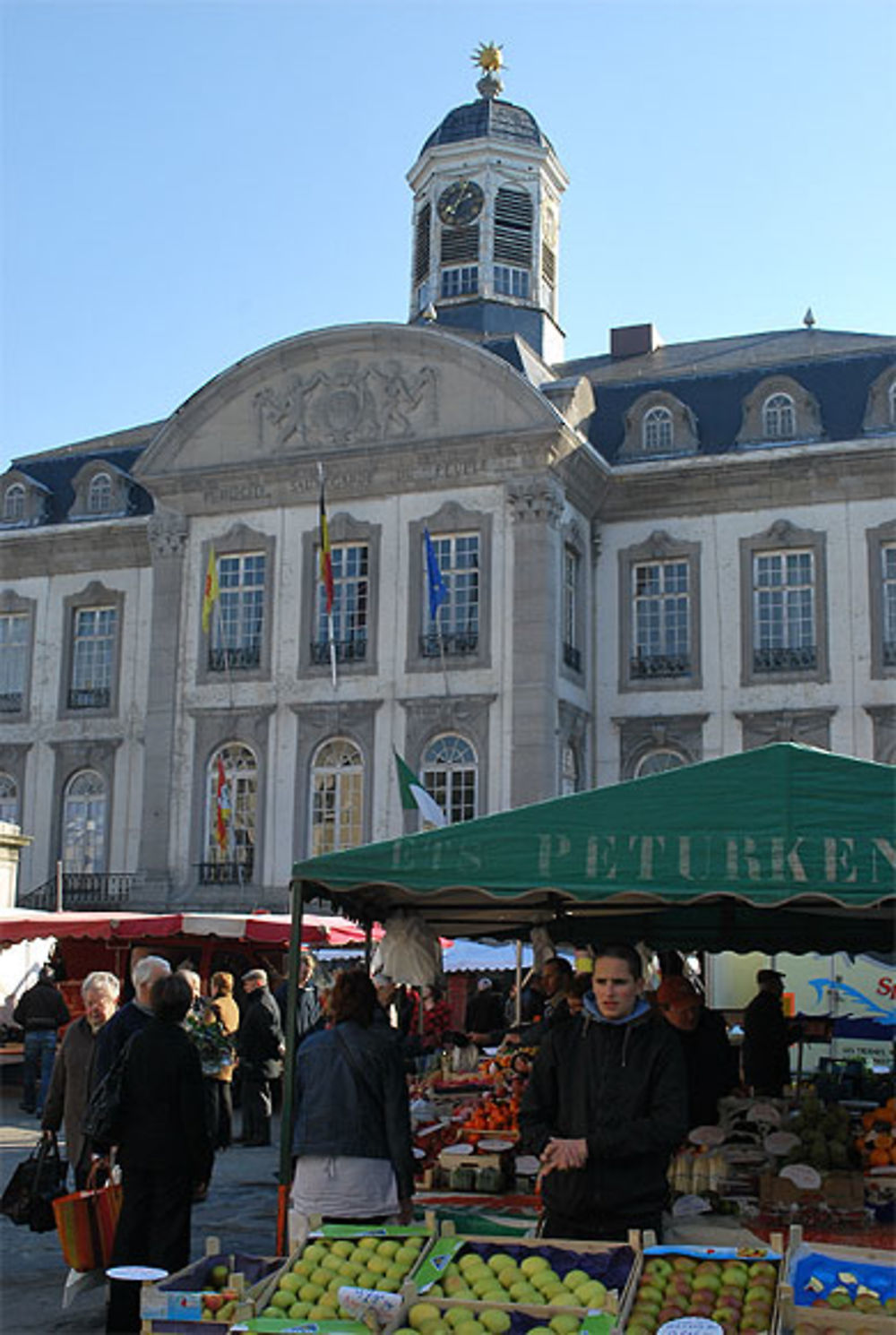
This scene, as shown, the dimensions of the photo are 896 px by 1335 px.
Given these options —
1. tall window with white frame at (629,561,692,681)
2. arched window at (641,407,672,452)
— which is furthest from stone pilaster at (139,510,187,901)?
arched window at (641,407,672,452)

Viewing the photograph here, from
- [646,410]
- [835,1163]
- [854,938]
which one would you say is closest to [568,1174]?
[835,1163]

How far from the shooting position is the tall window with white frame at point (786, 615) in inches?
1049

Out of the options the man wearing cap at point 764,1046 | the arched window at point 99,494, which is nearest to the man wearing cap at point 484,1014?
the man wearing cap at point 764,1046

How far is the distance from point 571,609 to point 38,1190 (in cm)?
2007

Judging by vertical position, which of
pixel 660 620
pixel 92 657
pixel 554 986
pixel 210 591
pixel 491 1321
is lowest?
pixel 491 1321

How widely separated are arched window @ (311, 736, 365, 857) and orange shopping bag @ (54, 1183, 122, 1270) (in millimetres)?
19446

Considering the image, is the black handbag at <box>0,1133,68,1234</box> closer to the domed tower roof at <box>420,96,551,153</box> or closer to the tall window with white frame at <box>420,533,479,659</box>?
the tall window with white frame at <box>420,533,479,659</box>

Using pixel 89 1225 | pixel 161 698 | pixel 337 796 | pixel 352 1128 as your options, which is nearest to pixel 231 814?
pixel 337 796

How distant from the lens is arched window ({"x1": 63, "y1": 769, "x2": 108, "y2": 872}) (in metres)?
29.9

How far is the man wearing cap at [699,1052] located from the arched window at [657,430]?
814 inches

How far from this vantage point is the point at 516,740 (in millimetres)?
25781

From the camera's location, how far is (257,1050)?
48.8ft

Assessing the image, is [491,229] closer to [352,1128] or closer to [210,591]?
[210,591]

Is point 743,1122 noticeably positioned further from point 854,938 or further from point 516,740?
point 516,740
